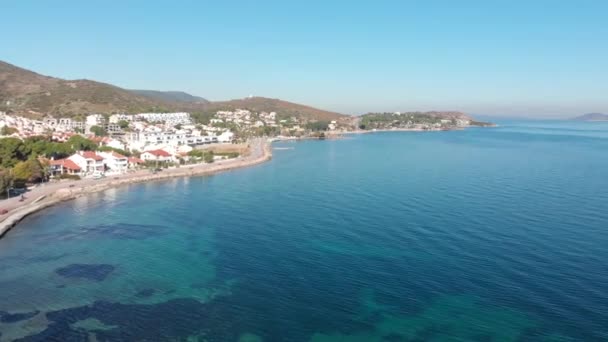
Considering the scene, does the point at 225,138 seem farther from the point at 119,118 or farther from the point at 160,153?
the point at 160,153

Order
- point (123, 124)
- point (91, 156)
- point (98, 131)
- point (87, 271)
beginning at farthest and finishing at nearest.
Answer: point (123, 124) → point (98, 131) → point (91, 156) → point (87, 271)

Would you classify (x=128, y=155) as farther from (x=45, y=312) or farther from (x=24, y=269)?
(x=45, y=312)

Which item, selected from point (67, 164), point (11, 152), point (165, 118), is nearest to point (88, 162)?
point (67, 164)

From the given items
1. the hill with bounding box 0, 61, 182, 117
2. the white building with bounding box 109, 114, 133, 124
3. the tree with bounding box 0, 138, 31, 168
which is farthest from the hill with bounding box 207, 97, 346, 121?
the tree with bounding box 0, 138, 31, 168

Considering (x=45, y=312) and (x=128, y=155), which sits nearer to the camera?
(x=45, y=312)

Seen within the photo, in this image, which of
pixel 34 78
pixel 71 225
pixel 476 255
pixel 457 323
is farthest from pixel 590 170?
pixel 34 78

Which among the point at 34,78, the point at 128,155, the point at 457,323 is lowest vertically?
the point at 457,323

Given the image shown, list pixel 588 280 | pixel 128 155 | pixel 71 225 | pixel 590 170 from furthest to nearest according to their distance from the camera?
pixel 128 155 < pixel 590 170 < pixel 71 225 < pixel 588 280
